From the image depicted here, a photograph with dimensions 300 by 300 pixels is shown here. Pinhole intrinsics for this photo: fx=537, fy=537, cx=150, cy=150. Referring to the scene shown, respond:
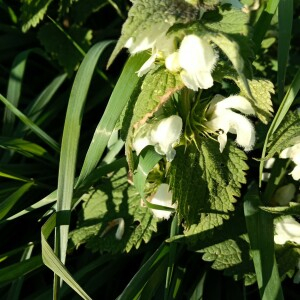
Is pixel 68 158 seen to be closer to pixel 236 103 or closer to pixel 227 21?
pixel 236 103

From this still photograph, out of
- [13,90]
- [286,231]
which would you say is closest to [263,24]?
[286,231]

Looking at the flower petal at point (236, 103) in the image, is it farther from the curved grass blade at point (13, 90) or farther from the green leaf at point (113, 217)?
the curved grass blade at point (13, 90)

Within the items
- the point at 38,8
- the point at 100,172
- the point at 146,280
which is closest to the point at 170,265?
the point at 146,280

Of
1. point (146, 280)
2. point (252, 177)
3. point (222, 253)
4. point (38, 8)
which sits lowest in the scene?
point (252, 177)

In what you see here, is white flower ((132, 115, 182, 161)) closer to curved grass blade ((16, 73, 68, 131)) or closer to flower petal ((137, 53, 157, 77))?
flower petal ((137, 53, 157, 77))

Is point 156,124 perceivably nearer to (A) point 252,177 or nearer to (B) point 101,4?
(A) point 252,177

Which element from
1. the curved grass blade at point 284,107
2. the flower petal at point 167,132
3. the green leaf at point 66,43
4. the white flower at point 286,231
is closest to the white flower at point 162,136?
the flower petal at point 167,132
